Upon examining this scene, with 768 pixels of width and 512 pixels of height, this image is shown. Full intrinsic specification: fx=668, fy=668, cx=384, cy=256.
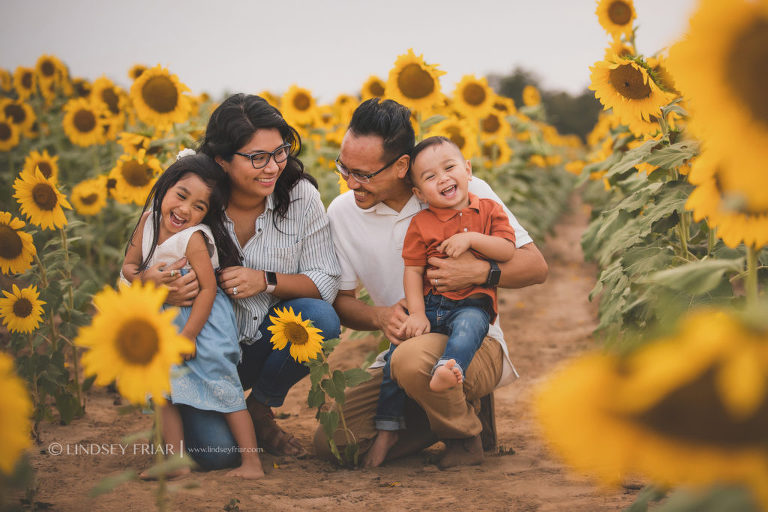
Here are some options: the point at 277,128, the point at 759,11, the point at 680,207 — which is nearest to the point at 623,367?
the point at 759,11

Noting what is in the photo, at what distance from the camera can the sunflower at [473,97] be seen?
5.98 metres

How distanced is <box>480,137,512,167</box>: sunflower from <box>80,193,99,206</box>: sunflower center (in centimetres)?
357

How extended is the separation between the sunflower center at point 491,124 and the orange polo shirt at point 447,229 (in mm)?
3833

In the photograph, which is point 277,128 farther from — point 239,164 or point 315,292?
point 315,292

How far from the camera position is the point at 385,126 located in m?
3.15

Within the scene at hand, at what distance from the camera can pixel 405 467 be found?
10.1ft

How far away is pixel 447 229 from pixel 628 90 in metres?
1.02

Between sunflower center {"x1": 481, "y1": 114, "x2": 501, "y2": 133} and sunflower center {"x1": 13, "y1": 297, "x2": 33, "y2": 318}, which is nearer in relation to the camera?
sunflower center {"x1": 13, "y1": 297, "x2": 33, "y2": 318}

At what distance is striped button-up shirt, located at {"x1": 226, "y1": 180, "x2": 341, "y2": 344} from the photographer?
3.21 m

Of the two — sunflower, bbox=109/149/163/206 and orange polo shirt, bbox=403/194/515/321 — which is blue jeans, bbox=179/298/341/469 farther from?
sunflower, bbox=109/149/163/206

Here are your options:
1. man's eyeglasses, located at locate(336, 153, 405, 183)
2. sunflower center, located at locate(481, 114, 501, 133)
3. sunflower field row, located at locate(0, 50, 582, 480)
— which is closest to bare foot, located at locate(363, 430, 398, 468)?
man's eyeglasses, located at locate(336, 153, 405, 183)

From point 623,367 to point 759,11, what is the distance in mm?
630

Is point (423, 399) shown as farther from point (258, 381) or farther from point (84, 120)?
point (84, 120)

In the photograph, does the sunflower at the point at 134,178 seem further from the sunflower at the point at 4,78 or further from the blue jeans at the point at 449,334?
the sunflower at the point at 4,78
